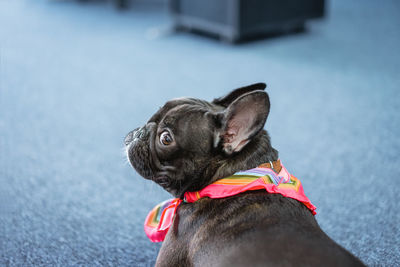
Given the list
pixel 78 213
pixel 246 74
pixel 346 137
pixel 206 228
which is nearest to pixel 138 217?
pixel 78 213

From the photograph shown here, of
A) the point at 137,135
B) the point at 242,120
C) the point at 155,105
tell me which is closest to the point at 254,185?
the point at 242,120

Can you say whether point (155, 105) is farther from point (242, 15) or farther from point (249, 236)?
point (249, 236)

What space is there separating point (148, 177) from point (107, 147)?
140 centimetres

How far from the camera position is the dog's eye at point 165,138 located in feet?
4.76

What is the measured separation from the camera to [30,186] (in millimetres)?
2426

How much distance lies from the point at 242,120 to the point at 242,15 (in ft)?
11.7

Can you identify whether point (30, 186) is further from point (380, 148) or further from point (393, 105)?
point (393, 105)

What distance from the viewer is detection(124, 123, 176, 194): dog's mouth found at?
1487mm

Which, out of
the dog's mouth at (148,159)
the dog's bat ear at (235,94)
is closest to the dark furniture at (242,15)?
the dog's bat ear at (235,94)

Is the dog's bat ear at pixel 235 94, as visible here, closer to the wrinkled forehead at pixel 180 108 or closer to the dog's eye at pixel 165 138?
the wrinkled forehead at pixel 180 108

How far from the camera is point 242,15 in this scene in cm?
471

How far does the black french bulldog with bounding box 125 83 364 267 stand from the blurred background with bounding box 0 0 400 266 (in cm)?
57

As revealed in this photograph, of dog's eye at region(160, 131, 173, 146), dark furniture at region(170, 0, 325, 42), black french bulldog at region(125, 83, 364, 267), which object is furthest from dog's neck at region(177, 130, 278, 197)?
dark furniture at region(170, 0, 325, 42)

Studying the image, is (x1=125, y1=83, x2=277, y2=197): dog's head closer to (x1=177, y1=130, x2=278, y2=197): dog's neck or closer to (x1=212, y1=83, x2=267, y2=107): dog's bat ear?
(x1=177, y1=130, x2=278, y2=197): dog's neck
